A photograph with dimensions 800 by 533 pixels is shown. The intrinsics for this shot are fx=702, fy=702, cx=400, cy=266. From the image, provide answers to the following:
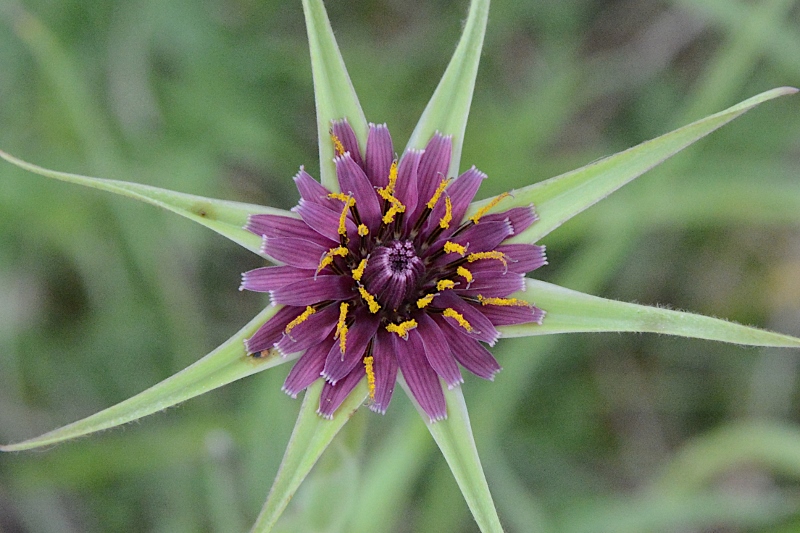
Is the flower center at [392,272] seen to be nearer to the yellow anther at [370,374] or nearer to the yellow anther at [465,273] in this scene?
the yellow anther at [465,273]

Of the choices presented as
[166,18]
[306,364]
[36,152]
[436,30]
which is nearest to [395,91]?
[436,30]

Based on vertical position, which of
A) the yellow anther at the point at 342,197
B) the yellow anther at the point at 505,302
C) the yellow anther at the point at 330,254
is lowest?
the yellow anther at the point at 505,302

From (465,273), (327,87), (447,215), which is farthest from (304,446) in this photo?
(327,87)

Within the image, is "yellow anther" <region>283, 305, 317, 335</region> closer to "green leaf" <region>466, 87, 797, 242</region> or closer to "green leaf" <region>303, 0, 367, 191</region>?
"green leaf" <region>303, 0, 367, 191</region>

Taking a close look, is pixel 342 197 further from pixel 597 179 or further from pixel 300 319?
pixel 597 179

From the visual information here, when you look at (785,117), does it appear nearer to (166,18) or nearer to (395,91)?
(395,91)

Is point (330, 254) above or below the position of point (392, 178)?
below

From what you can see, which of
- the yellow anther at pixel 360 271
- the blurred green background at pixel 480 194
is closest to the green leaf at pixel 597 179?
the yellow anther at pixel 360 271
